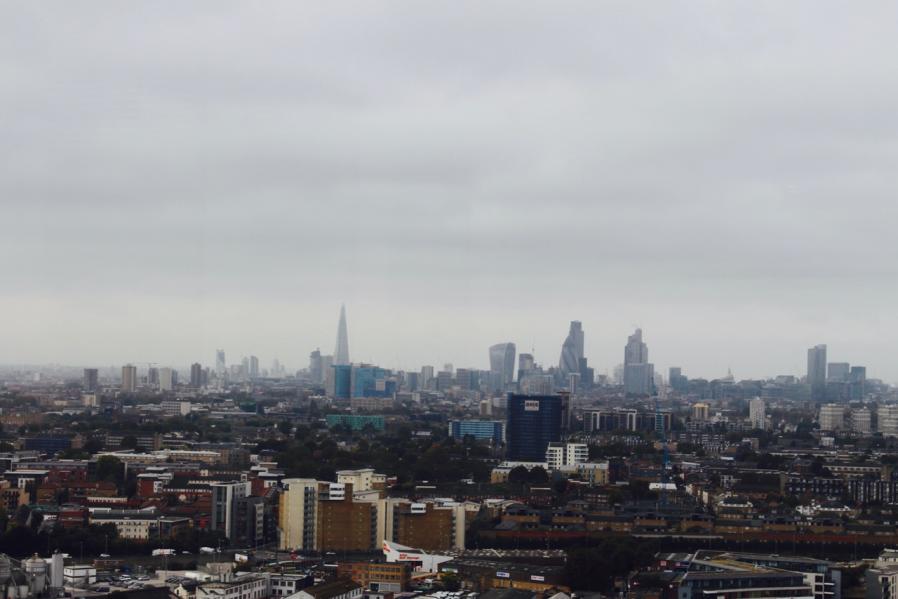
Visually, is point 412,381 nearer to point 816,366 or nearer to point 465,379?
point 465,379

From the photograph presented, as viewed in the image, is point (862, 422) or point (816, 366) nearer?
point (862, 422)

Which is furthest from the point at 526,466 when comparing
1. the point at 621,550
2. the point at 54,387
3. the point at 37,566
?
the point at 54,387

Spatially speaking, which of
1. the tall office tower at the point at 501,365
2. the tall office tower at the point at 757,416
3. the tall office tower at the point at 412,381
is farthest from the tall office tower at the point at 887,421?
the tall office tower at the point at 412,381

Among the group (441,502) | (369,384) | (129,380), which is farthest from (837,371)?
(441,502)

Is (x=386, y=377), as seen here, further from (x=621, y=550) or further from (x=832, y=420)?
(x=621, y=550)

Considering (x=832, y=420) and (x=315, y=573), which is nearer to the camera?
(x=315, y=573)

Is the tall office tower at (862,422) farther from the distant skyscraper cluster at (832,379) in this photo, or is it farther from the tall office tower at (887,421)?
the distant skyscraper cluster at (832,379)

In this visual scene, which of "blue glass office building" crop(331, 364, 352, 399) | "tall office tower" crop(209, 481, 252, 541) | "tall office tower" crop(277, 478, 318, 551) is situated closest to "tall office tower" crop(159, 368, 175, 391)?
"blue glass office building" crop(331, 364, 352, 399)
